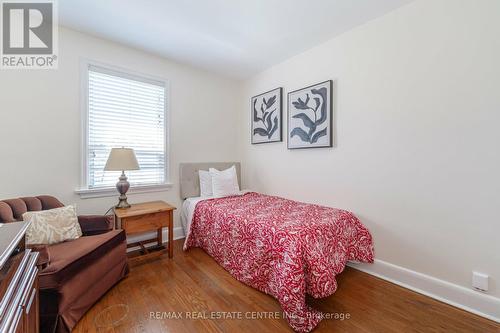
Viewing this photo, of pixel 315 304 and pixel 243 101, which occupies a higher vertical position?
pixel 243 101

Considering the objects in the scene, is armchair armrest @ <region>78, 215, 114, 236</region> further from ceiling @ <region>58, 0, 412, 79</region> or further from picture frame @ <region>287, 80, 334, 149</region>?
picture frame @ <region>287, 80, 334, 149</region>

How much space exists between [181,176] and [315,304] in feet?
7.41

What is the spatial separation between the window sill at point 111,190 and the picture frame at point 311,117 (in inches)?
72.5

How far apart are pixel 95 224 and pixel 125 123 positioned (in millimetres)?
1251

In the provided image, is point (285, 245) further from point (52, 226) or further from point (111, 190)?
point (111, 190)

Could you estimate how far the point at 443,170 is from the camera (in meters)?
1.81

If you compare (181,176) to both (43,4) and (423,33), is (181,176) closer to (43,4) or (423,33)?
(43,4)

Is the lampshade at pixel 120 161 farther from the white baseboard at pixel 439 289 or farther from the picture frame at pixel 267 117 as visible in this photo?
the white baseboard at pixel 439 289

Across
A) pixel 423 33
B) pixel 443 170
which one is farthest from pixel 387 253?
pixel 423 33

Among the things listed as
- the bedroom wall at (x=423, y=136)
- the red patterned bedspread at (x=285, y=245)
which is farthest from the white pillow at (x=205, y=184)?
the bedroom wall at (x=423, y=136)

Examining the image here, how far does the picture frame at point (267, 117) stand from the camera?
10.4ft

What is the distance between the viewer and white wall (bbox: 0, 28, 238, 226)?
2.05 metres

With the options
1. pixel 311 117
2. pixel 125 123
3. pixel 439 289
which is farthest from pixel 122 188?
pixel 439 289

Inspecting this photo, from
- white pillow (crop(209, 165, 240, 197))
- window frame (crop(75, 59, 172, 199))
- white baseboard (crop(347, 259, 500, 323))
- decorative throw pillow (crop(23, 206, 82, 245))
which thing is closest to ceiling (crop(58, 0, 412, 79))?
window frame (crop(75, 59, 172, 199))
